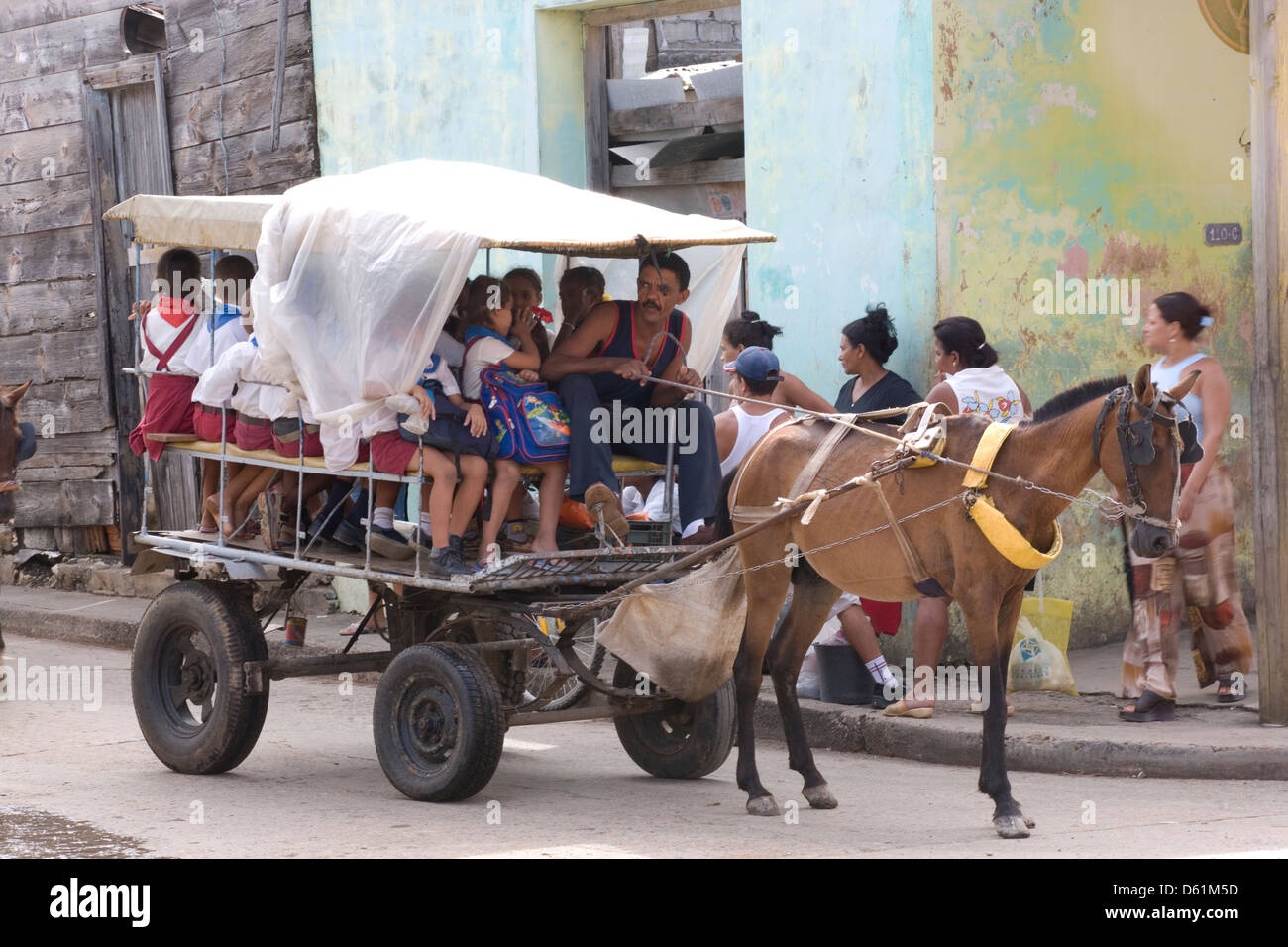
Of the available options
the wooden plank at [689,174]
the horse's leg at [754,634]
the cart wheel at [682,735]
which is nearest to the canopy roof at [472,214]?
the horse's leg at [754,634]

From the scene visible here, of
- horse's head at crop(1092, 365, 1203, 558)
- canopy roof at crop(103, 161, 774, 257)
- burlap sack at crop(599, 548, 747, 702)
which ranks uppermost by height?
canopy roof at crop(103, 161, 774, 257)

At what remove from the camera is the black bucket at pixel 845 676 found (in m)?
8.14

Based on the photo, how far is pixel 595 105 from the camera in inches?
417

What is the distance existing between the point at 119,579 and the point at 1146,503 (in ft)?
30.5

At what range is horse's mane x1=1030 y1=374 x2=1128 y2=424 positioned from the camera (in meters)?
5.80

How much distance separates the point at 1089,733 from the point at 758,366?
2234mm

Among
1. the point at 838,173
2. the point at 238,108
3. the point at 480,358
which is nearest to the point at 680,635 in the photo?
the point at 480,358

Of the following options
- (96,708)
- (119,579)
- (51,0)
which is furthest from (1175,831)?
(51,0)

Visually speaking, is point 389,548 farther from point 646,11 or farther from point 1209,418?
point 646,11

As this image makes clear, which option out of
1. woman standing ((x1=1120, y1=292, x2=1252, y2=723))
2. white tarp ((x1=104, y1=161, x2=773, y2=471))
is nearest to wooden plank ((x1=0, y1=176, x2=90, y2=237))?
white tarp ((x1=104, y1=161, x2=773, y2=471))

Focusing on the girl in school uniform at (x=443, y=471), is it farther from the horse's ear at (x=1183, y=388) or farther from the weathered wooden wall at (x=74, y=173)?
the weathered wooden wall at (x=74, y=173)

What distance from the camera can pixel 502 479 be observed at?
668 cm

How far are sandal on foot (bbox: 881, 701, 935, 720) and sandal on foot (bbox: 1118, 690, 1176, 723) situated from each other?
3.01ft

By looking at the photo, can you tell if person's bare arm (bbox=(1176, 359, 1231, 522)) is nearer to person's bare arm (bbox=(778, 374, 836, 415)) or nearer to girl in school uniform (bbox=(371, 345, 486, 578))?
person's bare arm (bbox=(778, 374, 836, 415))
